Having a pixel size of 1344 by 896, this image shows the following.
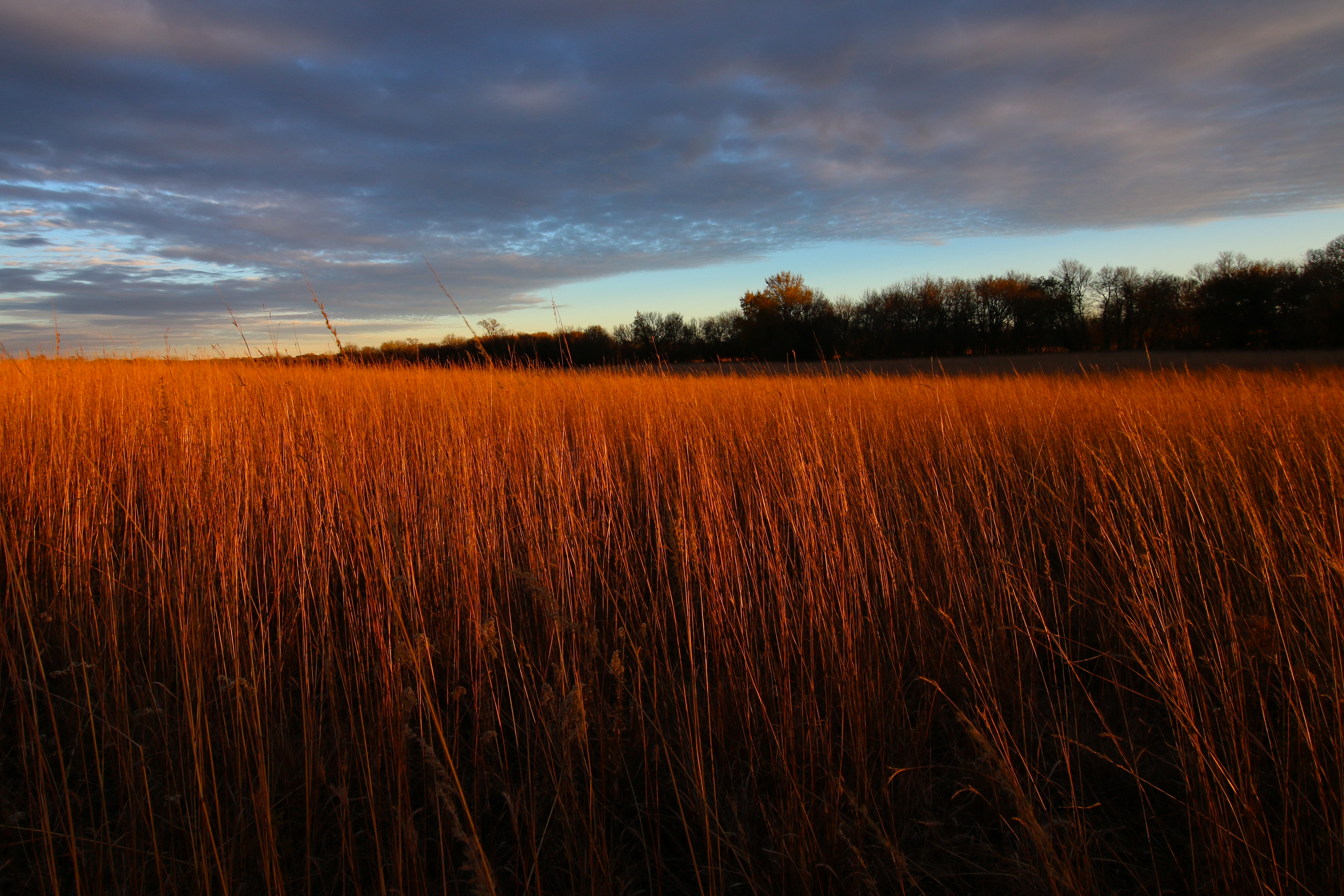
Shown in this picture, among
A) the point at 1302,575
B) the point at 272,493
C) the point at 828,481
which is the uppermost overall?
the point at 272,493

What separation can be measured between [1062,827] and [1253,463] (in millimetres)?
3534

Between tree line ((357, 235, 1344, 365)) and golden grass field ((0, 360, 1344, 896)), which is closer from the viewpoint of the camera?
golden grass field ((0, 360, 1344, 896))

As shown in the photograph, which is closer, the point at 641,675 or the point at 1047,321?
the point at 641,675

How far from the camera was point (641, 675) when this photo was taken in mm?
1596

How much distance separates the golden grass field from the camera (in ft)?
4.36

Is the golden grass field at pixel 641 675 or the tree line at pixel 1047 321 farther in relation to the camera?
the tree line at pixel 1047 321

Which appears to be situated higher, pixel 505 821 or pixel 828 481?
pixel 828 481

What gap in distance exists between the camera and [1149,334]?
88.4ft

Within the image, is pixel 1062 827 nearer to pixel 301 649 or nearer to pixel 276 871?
pixel 276 871

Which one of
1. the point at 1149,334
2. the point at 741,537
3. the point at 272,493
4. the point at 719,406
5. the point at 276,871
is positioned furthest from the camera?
the point at 1149,334

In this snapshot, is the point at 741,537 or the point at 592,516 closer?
the point at 741,537

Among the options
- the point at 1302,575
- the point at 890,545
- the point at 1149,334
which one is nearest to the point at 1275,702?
the point at 1302,575

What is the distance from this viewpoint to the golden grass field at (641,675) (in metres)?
1.33

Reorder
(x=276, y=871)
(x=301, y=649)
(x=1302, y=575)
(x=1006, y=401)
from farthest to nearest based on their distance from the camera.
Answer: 1. (x=1006, y=401)
2. (x=301, y=649)
3. (x=1302, y=575)
4. (x=276, y=871)
